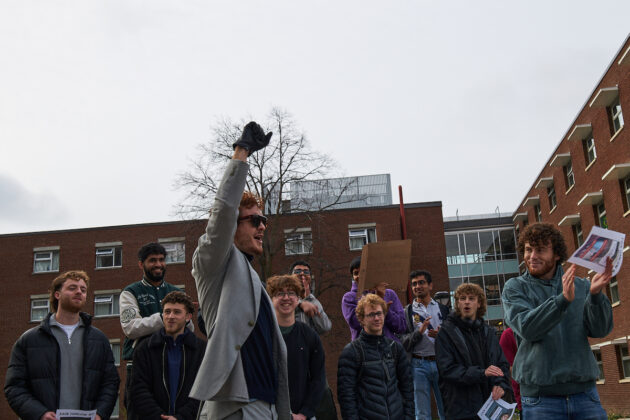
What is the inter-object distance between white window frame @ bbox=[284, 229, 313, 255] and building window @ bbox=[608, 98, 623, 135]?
52.5ft

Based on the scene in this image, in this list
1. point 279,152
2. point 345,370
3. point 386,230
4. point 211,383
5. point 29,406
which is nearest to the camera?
point 211,383

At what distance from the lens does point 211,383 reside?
10.4 ft

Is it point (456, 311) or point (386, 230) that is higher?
point (386, 230)

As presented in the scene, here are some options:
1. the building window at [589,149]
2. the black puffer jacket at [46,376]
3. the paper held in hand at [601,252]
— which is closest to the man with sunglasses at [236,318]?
the paper held in hand at [601,252]

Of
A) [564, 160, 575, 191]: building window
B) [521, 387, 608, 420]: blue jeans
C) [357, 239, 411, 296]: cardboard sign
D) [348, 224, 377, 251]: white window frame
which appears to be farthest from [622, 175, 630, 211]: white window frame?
[521, 387, 608, 420]: blue jeans

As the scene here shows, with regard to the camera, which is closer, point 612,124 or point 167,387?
point 167,387

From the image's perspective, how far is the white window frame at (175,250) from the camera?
132 ft

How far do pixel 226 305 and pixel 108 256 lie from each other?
133 ft

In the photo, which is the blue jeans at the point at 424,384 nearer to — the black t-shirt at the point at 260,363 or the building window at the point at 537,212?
the black t-shirt at the point at 260,363

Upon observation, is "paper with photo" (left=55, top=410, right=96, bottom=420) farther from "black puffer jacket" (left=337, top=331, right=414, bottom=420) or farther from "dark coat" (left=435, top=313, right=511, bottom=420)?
"dark coat" (left=435, top=313, right=511, bottom=420)

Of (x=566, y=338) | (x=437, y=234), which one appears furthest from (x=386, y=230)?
(x=566, y=338)

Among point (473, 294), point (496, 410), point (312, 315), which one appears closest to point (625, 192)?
point (473, 294)

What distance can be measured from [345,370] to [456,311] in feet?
4.42

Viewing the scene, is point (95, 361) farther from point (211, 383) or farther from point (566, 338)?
point (566, 338)
